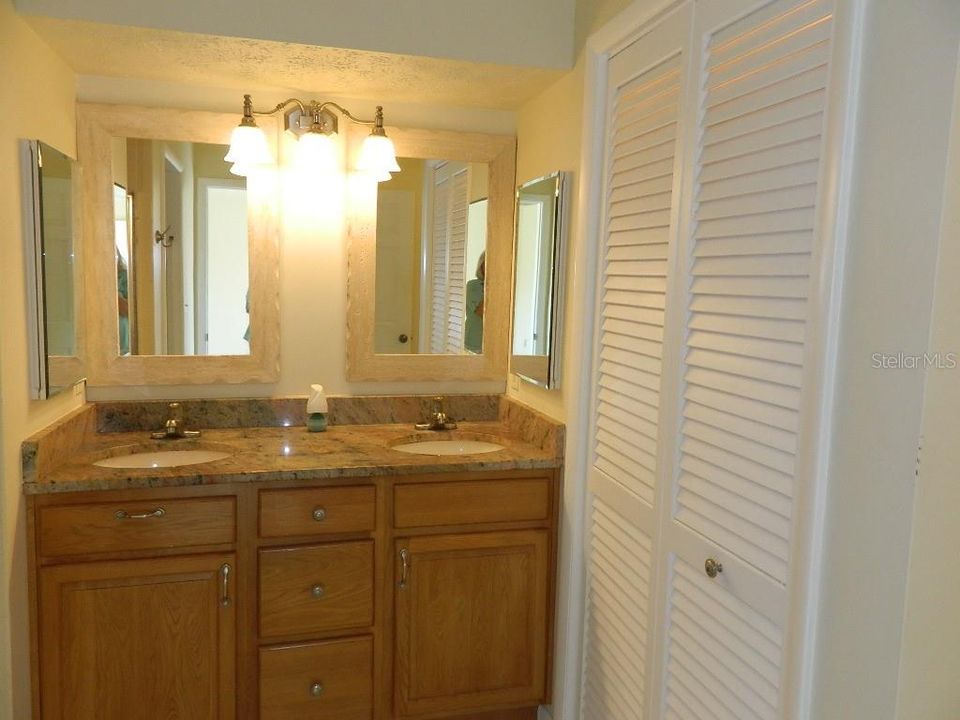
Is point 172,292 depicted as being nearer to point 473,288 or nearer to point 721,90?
point 473,288

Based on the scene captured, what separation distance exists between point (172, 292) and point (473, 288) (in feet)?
3.23

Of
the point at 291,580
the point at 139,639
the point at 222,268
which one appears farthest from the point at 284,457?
the point at 222,268

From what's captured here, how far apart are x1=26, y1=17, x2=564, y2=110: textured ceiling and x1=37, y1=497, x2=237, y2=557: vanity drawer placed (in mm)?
1181

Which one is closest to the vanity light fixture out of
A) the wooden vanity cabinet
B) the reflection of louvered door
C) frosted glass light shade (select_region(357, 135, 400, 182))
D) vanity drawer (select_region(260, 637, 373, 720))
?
frosted glass light shade (select_region(357, 135, 400, 182))

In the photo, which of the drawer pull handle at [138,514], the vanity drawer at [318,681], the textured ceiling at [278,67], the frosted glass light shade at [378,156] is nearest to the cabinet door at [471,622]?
the vanity drawer at [318,681]

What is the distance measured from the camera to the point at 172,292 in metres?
2.44

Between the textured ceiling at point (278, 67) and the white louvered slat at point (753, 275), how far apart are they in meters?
0.89

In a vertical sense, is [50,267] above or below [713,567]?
above

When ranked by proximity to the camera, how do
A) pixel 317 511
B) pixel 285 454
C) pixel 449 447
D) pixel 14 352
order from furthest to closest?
1. pixel 449 447
2. pixel 285 454
3. pixel 317 511
4. pixel 14 352

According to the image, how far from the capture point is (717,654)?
1486mm

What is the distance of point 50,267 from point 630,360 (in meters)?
1.52

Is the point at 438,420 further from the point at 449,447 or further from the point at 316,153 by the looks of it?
the point at 316,153

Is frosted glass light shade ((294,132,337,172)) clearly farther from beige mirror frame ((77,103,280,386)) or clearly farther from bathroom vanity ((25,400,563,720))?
bathroom vanity ((25,400,563,720))

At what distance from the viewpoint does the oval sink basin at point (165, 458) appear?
2.23 metres
